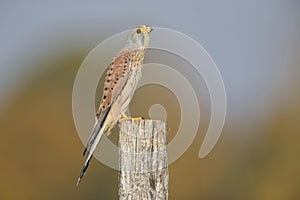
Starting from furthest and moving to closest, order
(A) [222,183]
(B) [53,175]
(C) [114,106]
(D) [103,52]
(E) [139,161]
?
1. (A) [222,183]
2. (B) [53,175]
3. (D) [103,52]
4. (C) [114,106]
5. (E) [139,161]

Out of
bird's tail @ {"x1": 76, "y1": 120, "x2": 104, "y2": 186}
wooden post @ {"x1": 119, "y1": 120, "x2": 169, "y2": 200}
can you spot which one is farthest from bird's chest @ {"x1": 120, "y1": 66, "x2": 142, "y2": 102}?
wooden post @ {"x1": 119, "y1": 120, "x2": 169, "y2": 200}

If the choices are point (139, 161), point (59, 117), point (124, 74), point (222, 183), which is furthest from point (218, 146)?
point (139, 161)

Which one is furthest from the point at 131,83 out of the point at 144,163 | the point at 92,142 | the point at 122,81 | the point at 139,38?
the point at 144,163

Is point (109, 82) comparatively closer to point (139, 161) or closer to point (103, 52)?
point (139, 161)

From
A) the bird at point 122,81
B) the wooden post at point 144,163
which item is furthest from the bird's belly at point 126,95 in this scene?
the wooden post at point 144,163

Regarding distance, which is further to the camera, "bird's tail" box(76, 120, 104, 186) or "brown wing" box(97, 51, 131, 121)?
"brown wing" box(97, 51, 131, 121)

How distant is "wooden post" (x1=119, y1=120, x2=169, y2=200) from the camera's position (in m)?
1.58

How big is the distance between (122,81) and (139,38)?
0.17 metres

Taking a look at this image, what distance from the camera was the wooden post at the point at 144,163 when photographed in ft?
5.17

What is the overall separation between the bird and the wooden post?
24 centimetres

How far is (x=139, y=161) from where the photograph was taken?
1.58 meters

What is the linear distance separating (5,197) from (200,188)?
1.68m

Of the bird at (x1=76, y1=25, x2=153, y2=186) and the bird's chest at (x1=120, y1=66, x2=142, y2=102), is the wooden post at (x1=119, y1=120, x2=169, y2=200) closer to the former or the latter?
the bird at (x1=76, y1=25, x2=153, y2=186)

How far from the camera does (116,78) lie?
1.98m
